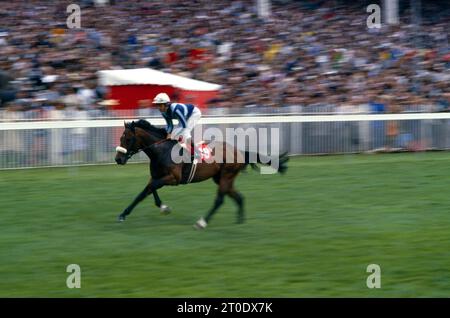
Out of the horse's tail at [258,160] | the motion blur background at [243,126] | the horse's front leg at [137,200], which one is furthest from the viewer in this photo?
the horse's tail at [258,160]

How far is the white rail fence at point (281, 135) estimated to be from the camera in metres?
18.2

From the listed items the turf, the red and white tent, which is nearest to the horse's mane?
the turf

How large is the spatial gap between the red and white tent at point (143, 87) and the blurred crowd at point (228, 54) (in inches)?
16.4

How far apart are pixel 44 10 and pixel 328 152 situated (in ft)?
27.2

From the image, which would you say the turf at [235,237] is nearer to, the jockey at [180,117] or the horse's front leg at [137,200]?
the horse's front leg at [137,200]

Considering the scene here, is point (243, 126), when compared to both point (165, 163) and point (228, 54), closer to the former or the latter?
point (228, 54)

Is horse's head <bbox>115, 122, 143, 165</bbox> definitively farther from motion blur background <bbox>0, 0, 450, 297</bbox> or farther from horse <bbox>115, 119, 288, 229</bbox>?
motion blur background <bbox>0, 0, 450, 297</bbox>

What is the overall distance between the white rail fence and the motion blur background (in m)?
0.03

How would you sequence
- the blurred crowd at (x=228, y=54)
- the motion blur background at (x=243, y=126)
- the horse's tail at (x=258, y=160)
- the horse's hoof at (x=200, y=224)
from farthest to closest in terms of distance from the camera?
the blurred crowd at (x=228, y=54), the horse's tail at (x=258, y=160), the horse's hoof at (x=200, y=224), the motion blur background at (x=243, y=126)

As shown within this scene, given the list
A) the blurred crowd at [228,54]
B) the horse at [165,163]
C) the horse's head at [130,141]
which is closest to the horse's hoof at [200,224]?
the horse at [165,163]

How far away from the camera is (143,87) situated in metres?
20.7

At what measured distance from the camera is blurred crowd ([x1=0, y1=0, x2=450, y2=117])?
20453mm

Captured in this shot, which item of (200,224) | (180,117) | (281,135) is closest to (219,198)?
(200,224)
